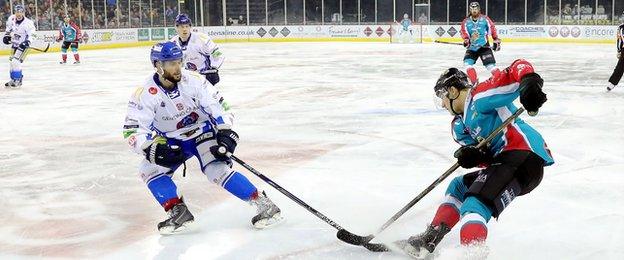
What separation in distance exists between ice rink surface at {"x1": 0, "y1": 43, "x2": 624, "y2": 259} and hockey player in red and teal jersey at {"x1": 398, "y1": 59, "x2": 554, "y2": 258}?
0.67 feet

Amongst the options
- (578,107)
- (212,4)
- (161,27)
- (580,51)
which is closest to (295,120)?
(578,107)

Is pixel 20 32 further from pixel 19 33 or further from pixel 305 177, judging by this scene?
pixel 305 177

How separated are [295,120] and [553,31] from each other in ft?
55.4

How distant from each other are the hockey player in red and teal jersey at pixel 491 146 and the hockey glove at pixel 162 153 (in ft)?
3.98

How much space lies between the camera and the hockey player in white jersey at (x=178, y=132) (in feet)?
10.6

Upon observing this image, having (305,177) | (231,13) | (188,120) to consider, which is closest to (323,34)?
(231,13)

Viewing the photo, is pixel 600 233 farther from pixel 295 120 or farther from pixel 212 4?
pixel 212 4

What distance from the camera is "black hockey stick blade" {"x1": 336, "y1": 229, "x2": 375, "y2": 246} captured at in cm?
309

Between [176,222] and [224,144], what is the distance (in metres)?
0.48

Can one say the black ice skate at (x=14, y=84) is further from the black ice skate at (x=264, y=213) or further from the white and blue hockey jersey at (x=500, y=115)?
the white and blue hockey jersey at (x=500, y=115)

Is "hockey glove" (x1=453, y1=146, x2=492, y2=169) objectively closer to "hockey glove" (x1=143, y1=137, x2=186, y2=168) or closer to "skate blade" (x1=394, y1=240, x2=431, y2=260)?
"skate blade" (x1=394, y1=240, x2=431, y2=260)

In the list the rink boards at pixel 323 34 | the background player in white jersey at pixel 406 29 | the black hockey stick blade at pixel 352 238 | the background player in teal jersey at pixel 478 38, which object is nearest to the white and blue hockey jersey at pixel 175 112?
the black hockey stick blade at pixel 352 238

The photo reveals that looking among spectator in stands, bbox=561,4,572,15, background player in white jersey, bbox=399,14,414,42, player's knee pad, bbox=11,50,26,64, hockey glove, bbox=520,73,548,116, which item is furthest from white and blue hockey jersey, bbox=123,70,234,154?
spectator in stands, bbox=561,4,572,15

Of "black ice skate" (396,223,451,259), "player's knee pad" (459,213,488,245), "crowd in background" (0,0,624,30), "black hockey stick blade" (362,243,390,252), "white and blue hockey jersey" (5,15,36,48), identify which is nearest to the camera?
"player's knee pad" (459,213,488,245)
